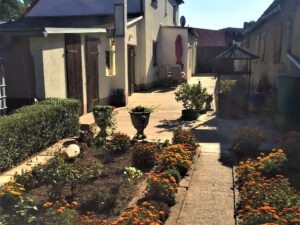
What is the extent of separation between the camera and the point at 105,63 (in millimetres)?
13469

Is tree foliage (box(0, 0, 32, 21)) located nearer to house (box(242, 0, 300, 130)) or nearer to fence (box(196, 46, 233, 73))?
fence (box(196, 46, 233, 73))

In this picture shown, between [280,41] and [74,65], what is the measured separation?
7.21 meters

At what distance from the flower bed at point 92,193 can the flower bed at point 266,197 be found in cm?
98

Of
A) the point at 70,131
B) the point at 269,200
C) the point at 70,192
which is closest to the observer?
the point at 269,200

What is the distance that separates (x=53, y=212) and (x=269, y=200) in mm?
2470

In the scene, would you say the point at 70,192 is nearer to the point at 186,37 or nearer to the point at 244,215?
the point at 244,215

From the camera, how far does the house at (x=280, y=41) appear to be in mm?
10953

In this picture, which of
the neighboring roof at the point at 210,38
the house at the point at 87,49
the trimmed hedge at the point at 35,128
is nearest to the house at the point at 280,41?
the house at the point at 87,49

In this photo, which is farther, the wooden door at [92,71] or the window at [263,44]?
the window at [263,44]

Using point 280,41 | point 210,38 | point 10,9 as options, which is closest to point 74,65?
point 280,41

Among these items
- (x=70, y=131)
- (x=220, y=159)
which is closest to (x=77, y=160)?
(x=70, y=131)

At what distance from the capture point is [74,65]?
35.3 feet

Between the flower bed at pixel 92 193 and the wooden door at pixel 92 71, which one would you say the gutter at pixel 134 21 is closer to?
the wooden door at pixel 92 71

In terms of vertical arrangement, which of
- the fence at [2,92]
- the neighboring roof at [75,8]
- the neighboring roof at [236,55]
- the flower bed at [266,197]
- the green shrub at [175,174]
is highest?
the neighboring roof at [75,8]
